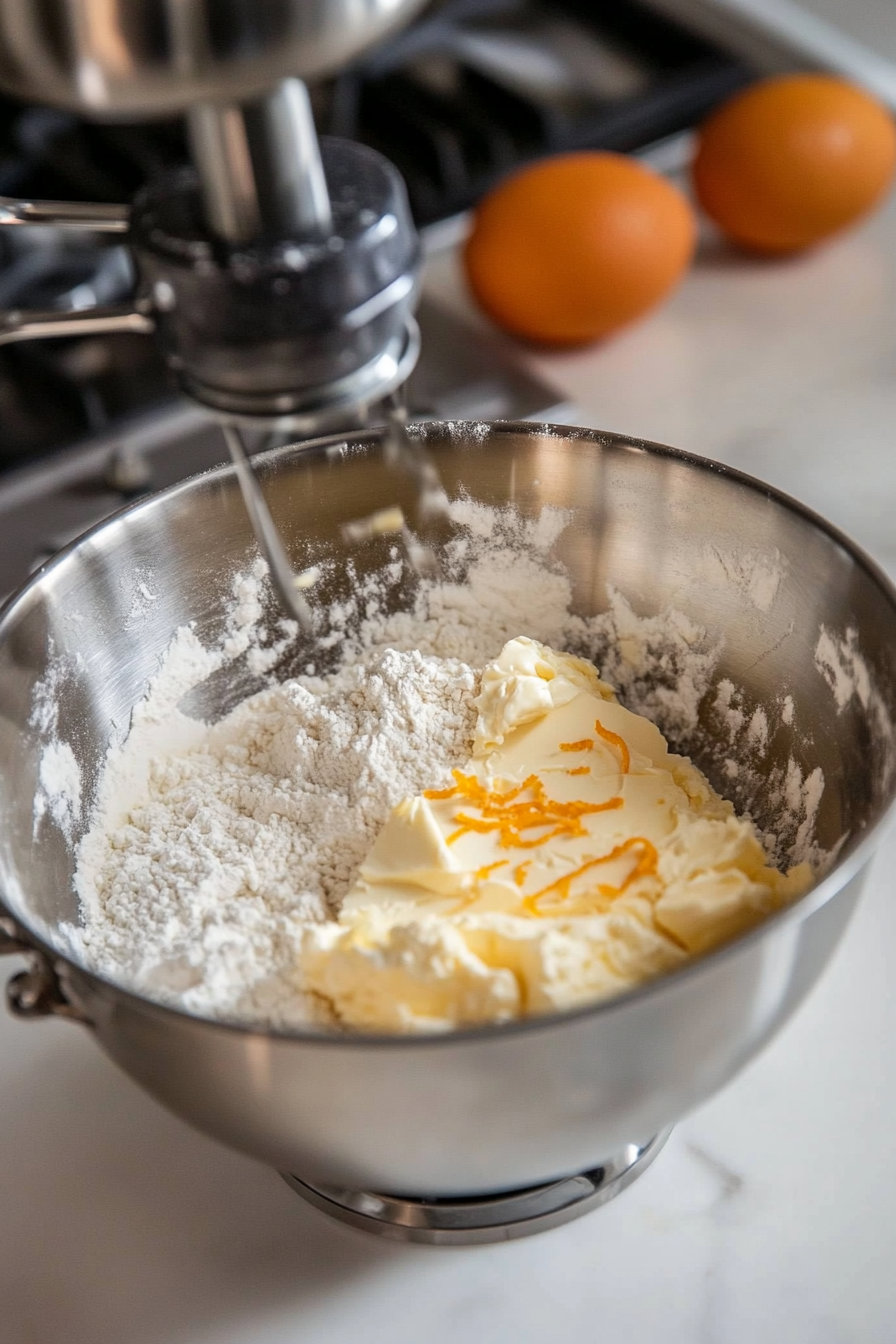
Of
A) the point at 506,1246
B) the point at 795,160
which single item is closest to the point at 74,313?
the point at 506,1246

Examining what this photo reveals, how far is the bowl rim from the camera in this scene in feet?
1.68

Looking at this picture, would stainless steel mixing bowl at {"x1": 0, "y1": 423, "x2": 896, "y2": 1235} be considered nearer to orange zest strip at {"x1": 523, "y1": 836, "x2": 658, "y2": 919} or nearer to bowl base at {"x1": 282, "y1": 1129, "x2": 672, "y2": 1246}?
bowl base at {"x1": 282, "y1": 1129, "x2": 672, "y2": 1246}

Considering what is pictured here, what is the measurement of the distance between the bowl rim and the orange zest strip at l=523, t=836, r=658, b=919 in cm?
8

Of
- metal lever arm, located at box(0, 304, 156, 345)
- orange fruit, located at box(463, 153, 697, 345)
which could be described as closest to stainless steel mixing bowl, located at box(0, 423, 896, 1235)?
metal lever arm, located at box(0, 304, 156, 345)

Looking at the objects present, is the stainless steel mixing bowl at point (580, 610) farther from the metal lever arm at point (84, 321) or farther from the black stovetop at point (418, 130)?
the black stovetop at point (418, 130)

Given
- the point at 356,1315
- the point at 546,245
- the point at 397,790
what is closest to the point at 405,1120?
the point at 356,1315

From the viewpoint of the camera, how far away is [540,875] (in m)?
0.76

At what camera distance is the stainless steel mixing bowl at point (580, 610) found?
21.2 inches

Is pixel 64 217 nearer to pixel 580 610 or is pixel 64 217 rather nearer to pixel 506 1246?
pixel 580 610

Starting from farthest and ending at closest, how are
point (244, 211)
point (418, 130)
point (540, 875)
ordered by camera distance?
point (418, 130) → point (540, 875) → point (244, 211)

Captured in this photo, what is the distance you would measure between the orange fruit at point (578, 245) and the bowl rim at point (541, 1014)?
47 cm

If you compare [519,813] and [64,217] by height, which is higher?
[64,217]

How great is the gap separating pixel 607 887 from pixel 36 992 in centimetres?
31

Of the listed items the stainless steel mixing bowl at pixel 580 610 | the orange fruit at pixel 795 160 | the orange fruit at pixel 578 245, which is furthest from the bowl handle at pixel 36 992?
the orange fruit at pixel 795 160
